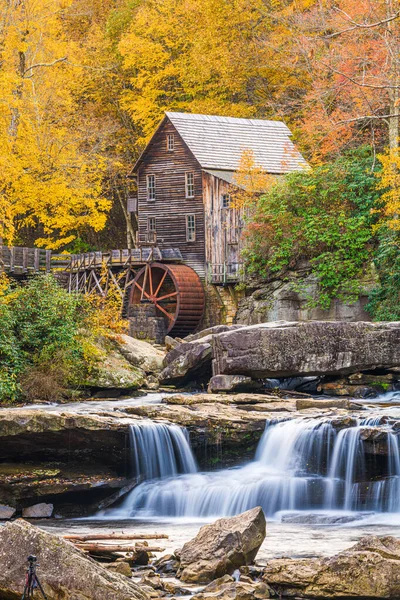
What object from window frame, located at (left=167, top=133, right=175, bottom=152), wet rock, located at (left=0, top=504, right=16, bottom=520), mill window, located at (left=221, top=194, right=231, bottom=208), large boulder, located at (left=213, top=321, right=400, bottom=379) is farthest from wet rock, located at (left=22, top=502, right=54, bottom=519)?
window frame, located at (left=167, top=133, right=175, bottom=152)

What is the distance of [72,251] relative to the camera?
1913 inches

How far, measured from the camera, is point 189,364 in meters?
23.5

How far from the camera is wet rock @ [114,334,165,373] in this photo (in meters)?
25.1

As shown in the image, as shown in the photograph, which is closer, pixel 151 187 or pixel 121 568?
pixel 121 568

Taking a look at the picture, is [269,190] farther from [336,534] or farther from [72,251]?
[336,534]

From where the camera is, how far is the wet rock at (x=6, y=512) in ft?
48.0

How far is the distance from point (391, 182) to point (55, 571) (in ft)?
71.3

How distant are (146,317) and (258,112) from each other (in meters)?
13.4

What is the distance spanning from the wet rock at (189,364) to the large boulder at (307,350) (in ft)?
4.28

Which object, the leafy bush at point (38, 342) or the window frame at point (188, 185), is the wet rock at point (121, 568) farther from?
the window frame at point (188, 185)

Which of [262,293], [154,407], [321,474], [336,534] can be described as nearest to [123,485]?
[154,407]

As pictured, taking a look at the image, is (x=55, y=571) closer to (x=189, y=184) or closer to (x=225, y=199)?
(x=225, y=199)

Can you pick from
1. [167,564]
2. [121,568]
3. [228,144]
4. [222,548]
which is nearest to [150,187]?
[228,144]

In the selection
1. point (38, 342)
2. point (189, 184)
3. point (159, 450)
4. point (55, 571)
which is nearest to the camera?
point (55, 571)
